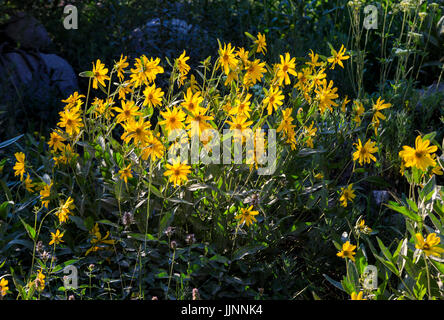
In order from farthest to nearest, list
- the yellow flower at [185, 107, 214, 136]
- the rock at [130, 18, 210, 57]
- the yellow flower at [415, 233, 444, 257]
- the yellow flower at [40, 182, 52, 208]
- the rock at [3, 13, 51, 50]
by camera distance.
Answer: the rock at [3, 13, 51, 50]
the rock at [130, 18, 210, 57]
the yellow flower at [40, 182, 52, 208]
the yellow flower at [185, 107, 214, 136]
the yellow flower at [415, 233, 444, 257]

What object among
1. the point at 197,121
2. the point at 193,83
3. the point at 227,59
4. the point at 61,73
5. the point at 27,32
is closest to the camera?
the point at 197,121

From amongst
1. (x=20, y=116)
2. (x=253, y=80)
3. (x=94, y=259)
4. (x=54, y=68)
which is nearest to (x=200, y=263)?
(x=94, y=259)

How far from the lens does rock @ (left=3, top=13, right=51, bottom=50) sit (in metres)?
4.50

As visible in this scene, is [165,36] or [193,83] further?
[165,36]

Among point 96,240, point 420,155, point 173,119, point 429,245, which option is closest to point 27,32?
point 96,240

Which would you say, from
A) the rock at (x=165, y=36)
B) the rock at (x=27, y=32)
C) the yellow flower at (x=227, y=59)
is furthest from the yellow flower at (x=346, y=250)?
the rock at (x=27, y=32)

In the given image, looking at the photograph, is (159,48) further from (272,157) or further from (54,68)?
(272,157)

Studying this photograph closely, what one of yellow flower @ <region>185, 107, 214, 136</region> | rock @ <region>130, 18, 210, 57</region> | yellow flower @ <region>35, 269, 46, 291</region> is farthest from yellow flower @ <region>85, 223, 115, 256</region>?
rock @ <region>130, 18, 210, 57</region>

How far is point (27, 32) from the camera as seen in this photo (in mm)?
4508

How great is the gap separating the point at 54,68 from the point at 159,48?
842mm

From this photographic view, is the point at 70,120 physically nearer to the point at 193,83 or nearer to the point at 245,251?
the point at 193,83

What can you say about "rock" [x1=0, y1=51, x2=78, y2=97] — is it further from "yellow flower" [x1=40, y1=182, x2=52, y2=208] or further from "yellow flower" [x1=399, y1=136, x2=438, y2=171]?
"yellow flower" [x1=399, y1=136, x2=438, y2=171]
